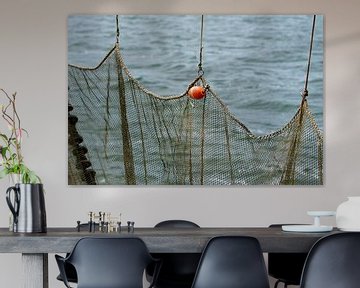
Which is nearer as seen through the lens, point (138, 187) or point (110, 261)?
point (110, 261)

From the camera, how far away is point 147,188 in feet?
20.0

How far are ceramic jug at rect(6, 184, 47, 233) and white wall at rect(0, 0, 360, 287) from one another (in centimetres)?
194

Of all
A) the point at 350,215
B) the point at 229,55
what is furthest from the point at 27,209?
the point at 229,55

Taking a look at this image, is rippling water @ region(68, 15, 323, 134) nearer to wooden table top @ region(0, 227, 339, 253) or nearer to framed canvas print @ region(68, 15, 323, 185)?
framed canvas print @ region(68, 15, 323, 185)

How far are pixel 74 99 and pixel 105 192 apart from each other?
748mm

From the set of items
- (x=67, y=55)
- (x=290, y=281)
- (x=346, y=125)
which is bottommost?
(x=290, y=281)

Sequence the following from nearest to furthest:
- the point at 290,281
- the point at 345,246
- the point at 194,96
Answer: the point at 345,246, the point at 290,281, the point at 194,96

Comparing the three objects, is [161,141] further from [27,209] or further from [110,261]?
[110,261]

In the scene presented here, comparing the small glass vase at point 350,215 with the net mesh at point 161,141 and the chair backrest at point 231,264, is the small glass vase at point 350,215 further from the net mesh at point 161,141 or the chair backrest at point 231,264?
the net mesh at point 161,141

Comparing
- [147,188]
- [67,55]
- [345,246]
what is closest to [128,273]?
[345,246]

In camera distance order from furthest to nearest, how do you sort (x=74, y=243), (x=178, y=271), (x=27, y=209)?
1. (x=178, y=271)
2. (x=27, y=209)
3. (x=74, y=243)

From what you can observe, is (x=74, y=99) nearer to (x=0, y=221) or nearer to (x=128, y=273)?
(x=0, y=221)

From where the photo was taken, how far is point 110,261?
3.83 m

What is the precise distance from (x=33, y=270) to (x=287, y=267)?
5.88ft
